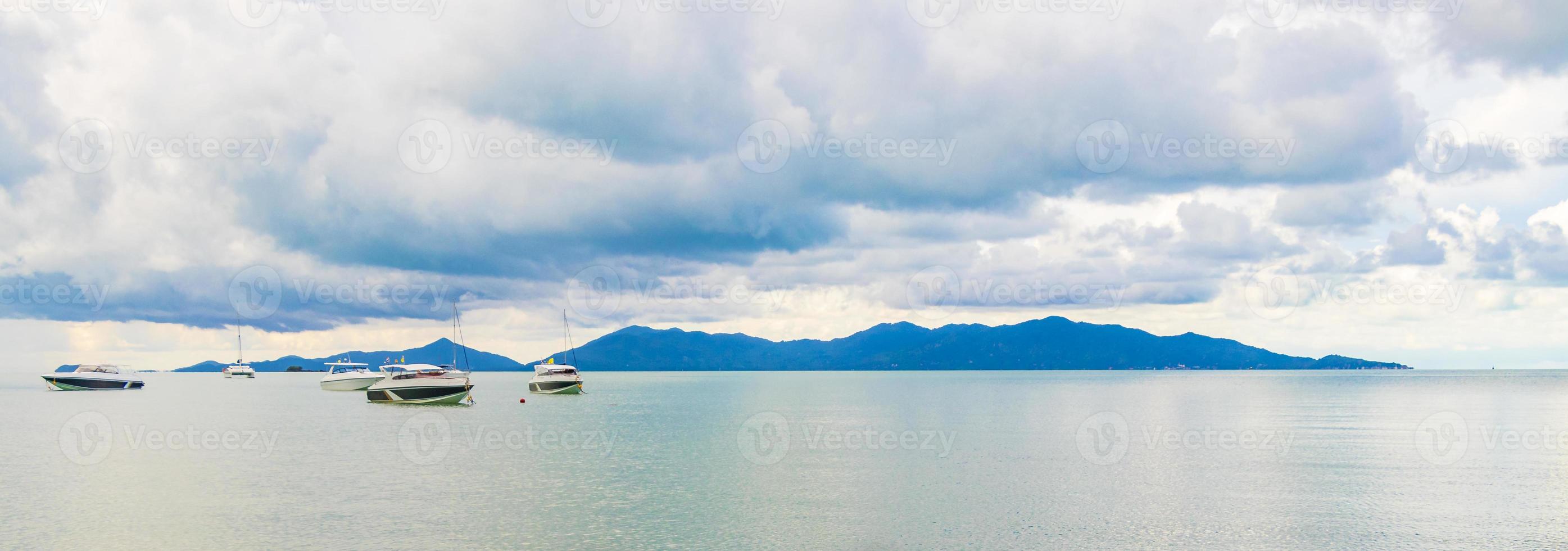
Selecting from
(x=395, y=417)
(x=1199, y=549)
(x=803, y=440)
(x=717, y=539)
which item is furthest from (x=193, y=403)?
(x=1199, y=549)

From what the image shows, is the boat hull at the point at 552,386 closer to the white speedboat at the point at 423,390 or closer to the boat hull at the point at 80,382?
the white speedboat at the point at 423,390

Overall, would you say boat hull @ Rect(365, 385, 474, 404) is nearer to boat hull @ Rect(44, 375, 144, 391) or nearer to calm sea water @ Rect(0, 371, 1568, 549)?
calm sea water @ Rect(0, 371, 1568, 549)

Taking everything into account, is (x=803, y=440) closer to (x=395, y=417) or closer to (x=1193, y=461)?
(x=1193, y=461)

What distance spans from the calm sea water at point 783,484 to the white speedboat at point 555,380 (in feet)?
184

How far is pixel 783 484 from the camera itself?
168 ft

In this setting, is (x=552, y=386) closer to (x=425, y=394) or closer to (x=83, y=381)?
(x=425, y=394)

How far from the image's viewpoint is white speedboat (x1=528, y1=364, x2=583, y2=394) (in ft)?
529

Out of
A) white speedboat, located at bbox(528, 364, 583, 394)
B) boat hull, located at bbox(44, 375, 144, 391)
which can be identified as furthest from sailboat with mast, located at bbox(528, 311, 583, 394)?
boat hull, located at bbox(44, 375, 144, 391)

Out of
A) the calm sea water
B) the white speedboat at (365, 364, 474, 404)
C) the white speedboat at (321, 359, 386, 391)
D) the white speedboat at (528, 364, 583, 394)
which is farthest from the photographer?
the white speedboat at (321, 359, 386, 391)

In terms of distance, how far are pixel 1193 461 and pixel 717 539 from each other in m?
38.7

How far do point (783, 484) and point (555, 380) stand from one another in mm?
117916

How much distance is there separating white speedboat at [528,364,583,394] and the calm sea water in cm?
5605

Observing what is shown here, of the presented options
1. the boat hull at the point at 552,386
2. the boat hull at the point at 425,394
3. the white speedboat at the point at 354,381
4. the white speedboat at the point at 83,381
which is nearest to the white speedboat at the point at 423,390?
the boat hull at the point at 425,394

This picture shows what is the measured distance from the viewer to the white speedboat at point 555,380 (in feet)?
529
